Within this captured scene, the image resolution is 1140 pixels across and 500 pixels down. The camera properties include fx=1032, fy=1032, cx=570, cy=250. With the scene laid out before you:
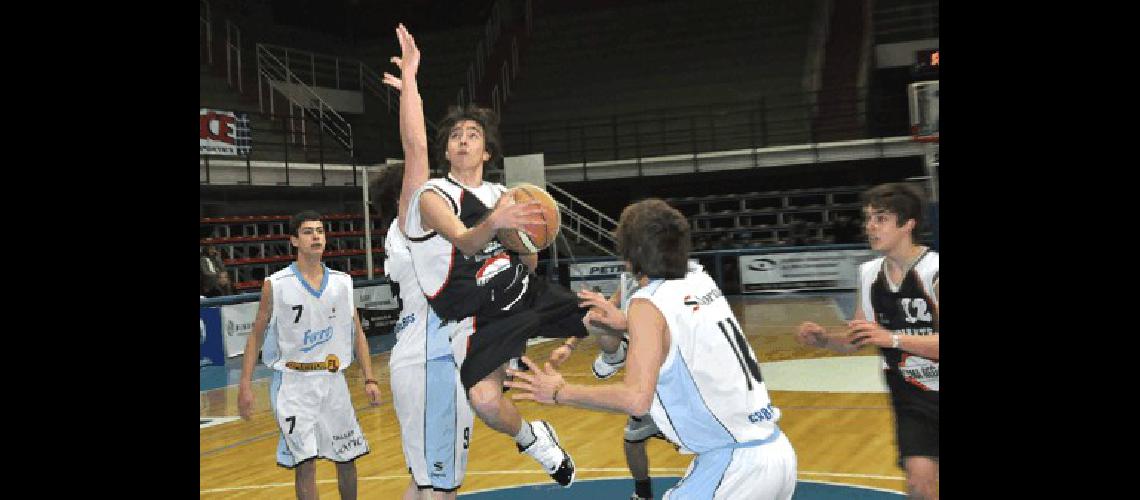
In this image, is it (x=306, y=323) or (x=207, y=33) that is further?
(x=207, y=33)

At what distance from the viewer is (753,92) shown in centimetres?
1902

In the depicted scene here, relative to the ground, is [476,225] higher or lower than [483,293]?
higher

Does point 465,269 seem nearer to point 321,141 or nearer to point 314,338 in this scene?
point 314,338

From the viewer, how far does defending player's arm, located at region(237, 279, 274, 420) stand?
4320 mm

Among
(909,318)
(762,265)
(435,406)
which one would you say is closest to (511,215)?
(435,406)

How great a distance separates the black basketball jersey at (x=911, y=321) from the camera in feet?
12.0

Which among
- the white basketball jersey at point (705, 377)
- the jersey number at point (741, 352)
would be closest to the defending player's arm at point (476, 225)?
the white basketball jersey at point (705, 377)

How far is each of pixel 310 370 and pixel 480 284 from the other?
1.35m

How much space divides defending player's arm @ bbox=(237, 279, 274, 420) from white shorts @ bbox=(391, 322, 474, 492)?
0.98 meters

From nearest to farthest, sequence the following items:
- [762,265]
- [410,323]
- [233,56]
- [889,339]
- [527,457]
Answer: [889,339], [410,323], [527,457], [762,265], [233,56]

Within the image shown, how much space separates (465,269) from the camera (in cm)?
350
